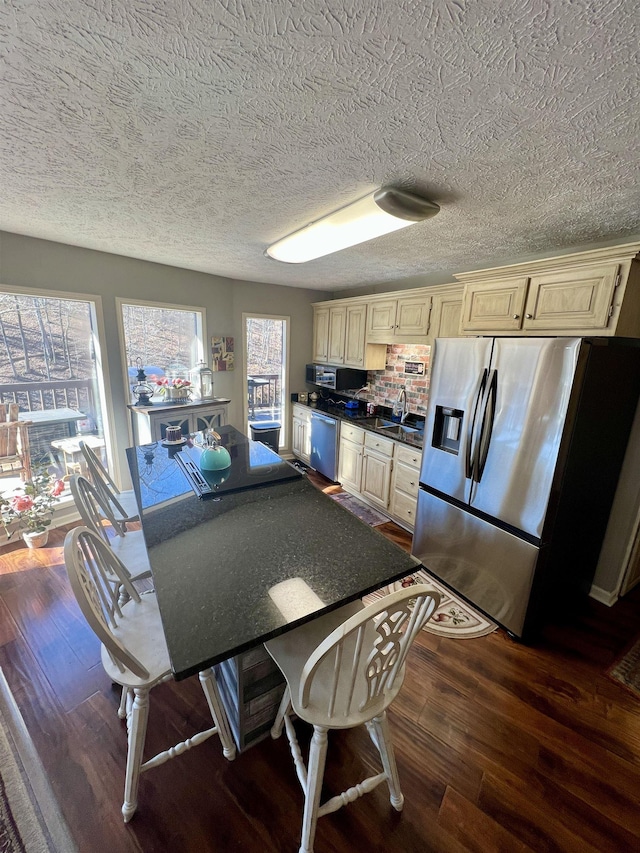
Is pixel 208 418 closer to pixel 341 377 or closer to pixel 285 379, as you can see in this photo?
pixel 285 379

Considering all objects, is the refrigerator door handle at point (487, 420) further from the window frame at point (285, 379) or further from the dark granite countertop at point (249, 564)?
the window frame at point (285, 379)

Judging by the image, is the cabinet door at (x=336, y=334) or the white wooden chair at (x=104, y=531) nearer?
the white wooden chair at (x=104, y=531)

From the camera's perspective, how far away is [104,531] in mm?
1844

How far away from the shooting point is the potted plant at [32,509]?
110 inches

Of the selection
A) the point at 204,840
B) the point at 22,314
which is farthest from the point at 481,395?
the point at 22,314

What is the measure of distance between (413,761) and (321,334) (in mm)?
4257

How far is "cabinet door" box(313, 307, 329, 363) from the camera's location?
4.63 meters

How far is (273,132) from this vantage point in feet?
3.92

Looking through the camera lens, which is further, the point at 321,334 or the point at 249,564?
the point at 321,334

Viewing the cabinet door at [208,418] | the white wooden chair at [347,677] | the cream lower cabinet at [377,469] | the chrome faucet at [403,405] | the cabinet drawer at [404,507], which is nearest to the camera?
the white wooden chair at [347,677]

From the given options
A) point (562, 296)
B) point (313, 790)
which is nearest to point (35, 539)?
point (313, 790)

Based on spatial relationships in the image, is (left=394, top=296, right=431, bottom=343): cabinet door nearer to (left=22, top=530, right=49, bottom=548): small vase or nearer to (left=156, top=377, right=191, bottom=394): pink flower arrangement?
(left=156, top=377, right=191, bottom=394): pink flower arrangement

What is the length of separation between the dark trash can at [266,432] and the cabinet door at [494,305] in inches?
112

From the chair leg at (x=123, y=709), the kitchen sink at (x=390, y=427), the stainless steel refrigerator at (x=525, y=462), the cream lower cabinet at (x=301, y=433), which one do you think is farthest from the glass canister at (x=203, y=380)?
the chair leg at (x=123, y=709)
